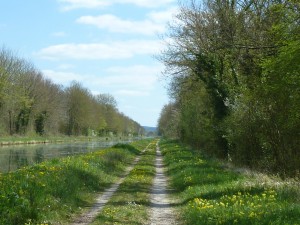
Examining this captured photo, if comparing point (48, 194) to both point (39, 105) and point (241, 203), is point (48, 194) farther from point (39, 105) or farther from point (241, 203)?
point (39, 105)

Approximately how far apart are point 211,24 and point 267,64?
11.8 meters

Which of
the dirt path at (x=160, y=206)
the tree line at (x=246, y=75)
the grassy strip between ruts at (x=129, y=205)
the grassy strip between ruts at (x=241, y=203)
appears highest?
the tree line at (x=246, y=75)

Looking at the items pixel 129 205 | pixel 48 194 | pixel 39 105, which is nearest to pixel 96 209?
pixel 129 205

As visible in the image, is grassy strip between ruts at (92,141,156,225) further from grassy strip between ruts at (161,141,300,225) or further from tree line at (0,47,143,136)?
tree line at (0,47,143,136)

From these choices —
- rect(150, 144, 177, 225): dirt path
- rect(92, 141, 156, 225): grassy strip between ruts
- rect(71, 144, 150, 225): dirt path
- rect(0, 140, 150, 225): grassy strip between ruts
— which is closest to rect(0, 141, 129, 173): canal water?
rect(0, 140, 150, 225): grassy strip between ruts

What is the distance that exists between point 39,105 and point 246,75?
6467cm

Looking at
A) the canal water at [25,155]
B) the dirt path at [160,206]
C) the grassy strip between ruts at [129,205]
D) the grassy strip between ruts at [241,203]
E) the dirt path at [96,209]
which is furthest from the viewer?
the canal water at [25,155]

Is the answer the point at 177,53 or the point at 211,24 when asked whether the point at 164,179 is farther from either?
the point at 177,53

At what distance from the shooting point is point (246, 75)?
26359mm

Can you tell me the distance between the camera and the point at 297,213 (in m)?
9.48

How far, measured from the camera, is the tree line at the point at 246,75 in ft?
53.6

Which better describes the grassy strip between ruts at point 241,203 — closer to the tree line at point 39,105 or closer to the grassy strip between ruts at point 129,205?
the grassy strip between ruts at point 129,205

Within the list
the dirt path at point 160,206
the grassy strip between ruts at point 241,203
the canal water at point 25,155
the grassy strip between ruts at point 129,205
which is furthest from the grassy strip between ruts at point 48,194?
the canal water at point 25,155

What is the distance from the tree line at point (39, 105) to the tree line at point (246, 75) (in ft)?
128
